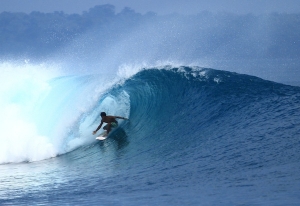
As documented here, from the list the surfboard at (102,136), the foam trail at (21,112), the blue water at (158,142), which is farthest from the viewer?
the surfboard at (102,136)

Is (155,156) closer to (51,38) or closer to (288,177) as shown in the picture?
(288,177)

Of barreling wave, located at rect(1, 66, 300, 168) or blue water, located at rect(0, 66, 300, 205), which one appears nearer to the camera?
blue water, located at rect(0, 66, 300, 205)

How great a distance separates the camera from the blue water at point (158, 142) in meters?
7.48

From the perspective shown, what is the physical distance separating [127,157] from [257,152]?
2.92 meters

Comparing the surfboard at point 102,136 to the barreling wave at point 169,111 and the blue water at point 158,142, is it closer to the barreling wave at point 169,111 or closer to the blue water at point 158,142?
the blue water at point 158,142

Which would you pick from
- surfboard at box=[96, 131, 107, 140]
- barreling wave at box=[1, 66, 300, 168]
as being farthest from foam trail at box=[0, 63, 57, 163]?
surfboard at box=[96, 131, 107, 140]

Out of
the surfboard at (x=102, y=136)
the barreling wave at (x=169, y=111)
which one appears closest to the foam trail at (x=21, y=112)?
the barreling wave at (x=169, y=111)

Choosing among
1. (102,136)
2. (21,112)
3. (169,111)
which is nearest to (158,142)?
(102,136)

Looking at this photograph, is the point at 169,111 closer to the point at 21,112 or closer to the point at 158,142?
the point at 158,142

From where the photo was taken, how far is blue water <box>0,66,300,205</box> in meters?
7.48

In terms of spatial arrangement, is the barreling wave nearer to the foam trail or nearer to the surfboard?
the foam trail

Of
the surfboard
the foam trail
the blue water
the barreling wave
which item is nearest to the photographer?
the blue water

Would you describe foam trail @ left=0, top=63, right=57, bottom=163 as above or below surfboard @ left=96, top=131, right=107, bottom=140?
above

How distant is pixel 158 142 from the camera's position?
1138 cm
